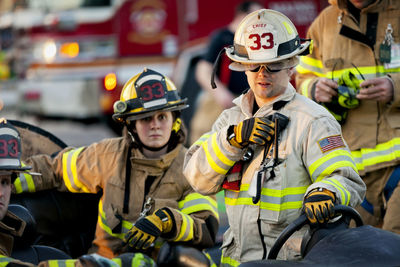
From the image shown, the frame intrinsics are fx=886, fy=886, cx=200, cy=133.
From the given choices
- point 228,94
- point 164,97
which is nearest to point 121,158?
point 164,97

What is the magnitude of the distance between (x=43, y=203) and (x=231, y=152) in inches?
68.7

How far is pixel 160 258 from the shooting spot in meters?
4.46

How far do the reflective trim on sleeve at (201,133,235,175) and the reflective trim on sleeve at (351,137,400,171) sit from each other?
1258mm

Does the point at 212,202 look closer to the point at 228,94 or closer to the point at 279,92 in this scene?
the point at 279,92

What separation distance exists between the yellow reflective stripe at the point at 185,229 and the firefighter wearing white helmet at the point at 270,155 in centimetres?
60

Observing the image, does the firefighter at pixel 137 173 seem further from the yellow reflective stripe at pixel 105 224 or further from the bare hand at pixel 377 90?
the bare hand at pixel 377 90

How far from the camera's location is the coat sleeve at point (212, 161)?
3.81m

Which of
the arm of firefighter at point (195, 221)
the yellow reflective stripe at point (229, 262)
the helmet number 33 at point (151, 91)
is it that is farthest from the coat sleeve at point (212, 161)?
the helmet number 33 at point (151, 91)

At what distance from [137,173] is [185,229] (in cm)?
54

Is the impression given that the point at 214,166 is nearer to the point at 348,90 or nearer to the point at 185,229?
the point at 185,229

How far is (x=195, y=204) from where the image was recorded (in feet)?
15.9

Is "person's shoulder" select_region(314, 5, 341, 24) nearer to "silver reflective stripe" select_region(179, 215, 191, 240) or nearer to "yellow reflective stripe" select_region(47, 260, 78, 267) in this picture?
"silver reflective stripe" select_region(179, 215, 191, 240)

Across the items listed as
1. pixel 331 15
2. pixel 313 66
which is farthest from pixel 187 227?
pixel 331 15

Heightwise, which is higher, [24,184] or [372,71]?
[372,71]
